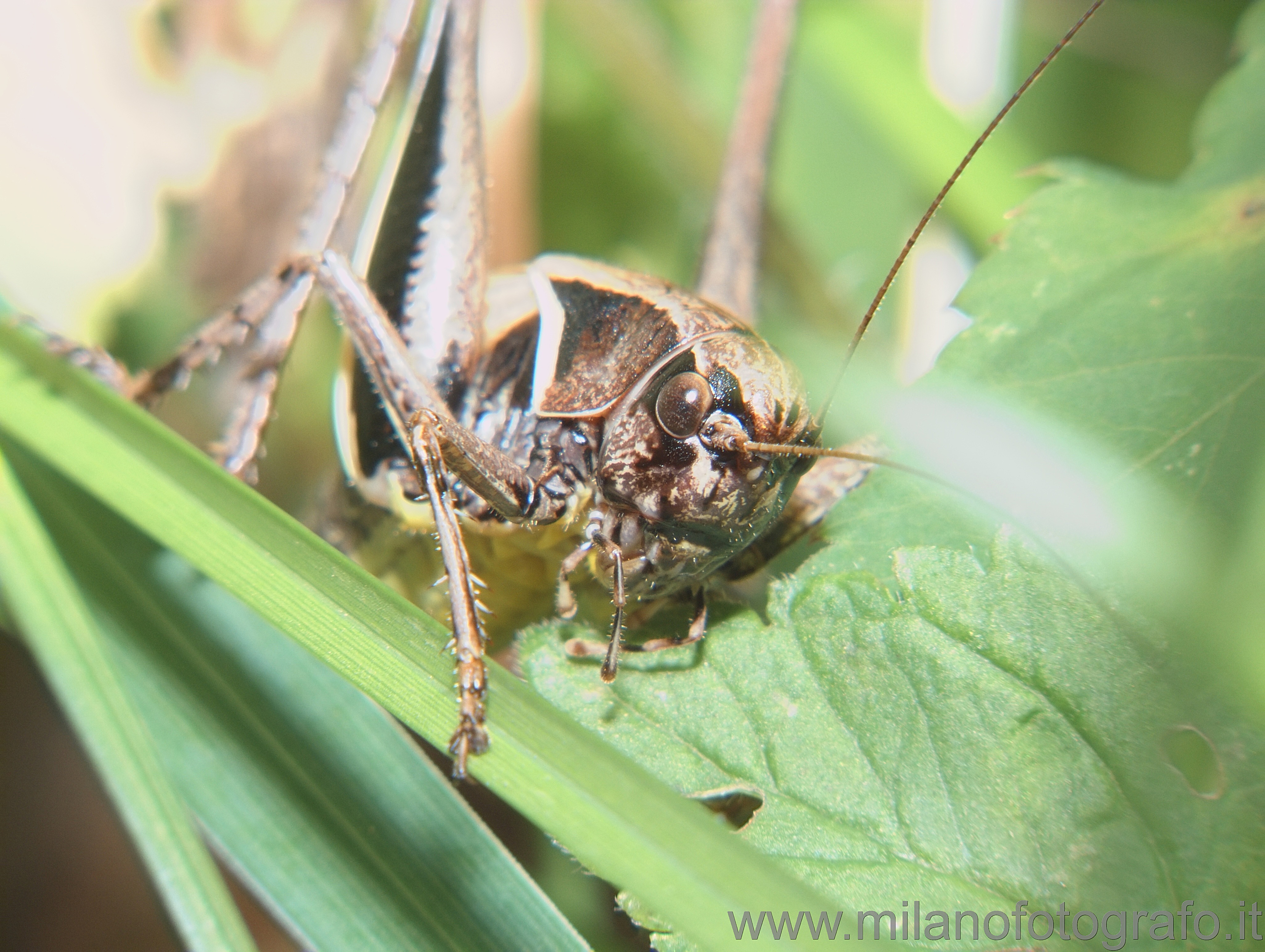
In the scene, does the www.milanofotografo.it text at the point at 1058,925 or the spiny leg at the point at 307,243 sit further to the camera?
the spiny leg at the point at 307,243

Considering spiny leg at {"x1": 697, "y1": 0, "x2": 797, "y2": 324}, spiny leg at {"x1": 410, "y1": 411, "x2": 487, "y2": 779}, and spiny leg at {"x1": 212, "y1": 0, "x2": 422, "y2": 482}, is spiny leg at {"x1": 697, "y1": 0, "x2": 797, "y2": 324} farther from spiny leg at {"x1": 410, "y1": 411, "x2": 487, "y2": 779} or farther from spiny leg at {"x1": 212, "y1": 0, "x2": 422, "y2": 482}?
spiny leg at {"x1": 410, "y1": 411, "x2": 487, "y2": 779}

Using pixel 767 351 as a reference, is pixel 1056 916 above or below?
below

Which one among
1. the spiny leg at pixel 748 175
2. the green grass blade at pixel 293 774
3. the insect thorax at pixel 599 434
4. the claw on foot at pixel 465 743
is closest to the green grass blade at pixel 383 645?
the claw on foot at pixel 465 743

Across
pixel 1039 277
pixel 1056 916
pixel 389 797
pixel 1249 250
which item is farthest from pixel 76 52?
pixel 1056 916

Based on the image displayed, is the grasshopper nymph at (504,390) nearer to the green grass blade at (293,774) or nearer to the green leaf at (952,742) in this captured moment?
the green leaf at (952,742)

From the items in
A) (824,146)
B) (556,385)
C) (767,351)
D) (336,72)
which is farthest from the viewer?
(824,146)

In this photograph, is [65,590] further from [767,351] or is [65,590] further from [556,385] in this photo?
[767,351]

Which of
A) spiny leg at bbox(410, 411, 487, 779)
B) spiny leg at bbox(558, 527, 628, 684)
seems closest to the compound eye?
spiny leg at bbox(558, 527, 628, 684)

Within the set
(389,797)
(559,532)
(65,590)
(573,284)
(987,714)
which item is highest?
(573,284)

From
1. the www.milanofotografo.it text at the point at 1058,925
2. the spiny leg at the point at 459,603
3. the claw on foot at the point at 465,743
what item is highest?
the spiny leg at the point at 459,603
